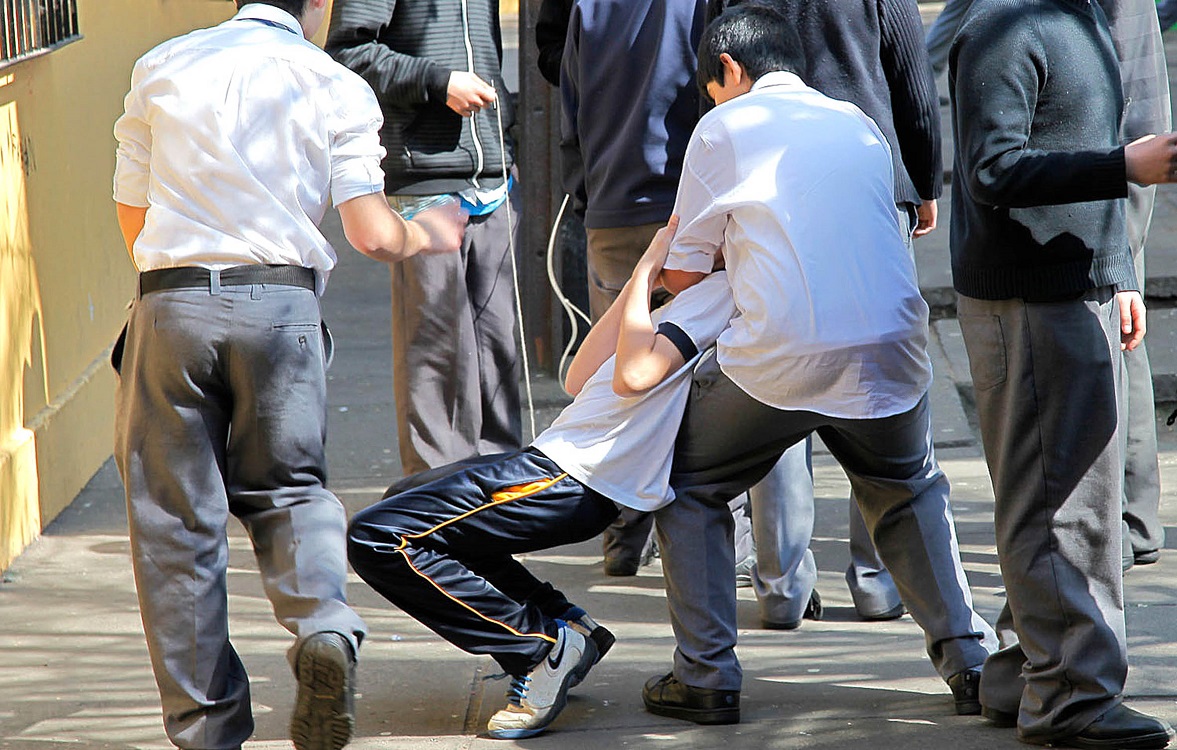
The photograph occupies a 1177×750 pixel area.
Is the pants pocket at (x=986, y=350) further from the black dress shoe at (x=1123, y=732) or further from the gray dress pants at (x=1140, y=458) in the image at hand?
the gray dress pants at (x=1140, y=458)

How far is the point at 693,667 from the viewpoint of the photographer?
3.90 m

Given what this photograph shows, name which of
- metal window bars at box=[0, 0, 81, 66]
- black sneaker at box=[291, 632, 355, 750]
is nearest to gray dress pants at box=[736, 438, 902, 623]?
black sneaker at box=[291, 632, 355, 750]

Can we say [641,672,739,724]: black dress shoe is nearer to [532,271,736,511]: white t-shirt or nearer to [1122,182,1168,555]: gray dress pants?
[532,271,736,511]: white t-shirt

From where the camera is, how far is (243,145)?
11.5 feet

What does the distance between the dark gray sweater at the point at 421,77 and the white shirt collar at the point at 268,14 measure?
68.1 inches

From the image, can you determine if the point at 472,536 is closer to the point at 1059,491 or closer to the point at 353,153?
the point at 353,153

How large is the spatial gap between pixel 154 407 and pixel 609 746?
1353mm

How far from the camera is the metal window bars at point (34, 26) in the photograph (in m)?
5.60

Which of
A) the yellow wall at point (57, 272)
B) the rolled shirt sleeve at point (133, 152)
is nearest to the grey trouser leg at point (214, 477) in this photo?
the rolled shirt sleeve at point (133, 152)

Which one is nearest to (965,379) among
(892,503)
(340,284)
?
(892,503)

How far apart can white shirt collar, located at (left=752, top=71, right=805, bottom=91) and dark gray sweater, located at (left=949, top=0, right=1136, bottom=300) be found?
402mm

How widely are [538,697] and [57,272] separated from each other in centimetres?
346

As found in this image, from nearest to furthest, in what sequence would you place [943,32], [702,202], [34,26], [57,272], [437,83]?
1. [702,202]
2. [437,83]
3. [943,32]
4. [34,26]
5. [57,272]

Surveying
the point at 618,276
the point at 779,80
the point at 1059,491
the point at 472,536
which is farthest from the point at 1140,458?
the point at 472,536
